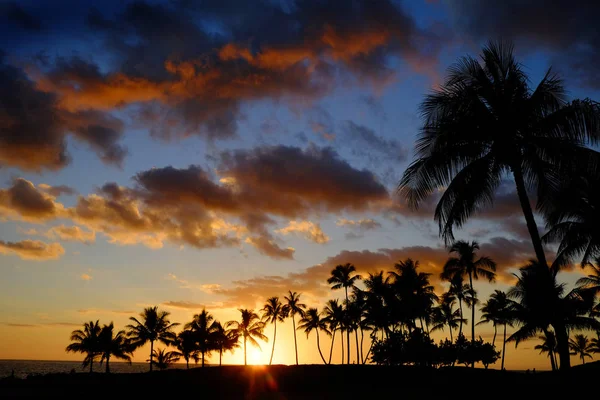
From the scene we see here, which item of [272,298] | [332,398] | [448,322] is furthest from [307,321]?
[332,398]

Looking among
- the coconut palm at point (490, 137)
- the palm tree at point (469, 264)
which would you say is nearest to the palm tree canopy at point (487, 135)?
the coconut palm at point (490, 137)

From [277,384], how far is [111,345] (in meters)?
34.4

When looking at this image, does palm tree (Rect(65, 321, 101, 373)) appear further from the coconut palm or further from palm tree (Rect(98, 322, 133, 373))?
the coconut palm

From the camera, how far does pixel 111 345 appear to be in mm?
62406

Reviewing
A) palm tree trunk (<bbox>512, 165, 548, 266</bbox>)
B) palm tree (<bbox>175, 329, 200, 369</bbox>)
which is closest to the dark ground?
palm tree trunk (<bbox>512, 165, 548, 266</bbox>)

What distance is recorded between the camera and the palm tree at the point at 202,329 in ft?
233

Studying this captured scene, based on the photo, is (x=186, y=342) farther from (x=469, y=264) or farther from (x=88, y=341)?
(x=469, y=264)

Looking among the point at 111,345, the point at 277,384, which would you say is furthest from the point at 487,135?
the point at 111,345

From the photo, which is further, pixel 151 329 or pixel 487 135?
pixel 151 329

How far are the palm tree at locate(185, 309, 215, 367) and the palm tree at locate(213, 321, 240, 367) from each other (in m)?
1.32

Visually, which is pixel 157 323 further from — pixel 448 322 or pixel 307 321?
pixel 448 322

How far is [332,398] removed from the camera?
3105 centimetres

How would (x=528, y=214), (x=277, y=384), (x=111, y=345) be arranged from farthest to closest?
1. (x=111, y=345)
2. (x=277, y=384)
3. (x=528, y=214)

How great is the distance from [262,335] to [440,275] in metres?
33.0
